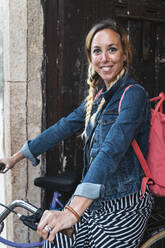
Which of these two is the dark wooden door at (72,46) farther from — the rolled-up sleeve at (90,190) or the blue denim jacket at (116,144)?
the rolled-up sleeve at (90,190)

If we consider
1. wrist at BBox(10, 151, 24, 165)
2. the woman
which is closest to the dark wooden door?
wrist at BBox(10, 151, 24, 165)

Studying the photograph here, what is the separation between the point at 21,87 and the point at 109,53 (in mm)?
1059

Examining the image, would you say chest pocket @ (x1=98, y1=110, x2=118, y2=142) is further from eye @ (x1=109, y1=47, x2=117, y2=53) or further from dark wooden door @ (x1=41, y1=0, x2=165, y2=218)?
dark wooden door @ (x1=41, y1=0, x2=165, y2=218)

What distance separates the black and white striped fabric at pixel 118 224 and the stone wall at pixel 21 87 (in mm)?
1012

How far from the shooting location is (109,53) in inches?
67.6

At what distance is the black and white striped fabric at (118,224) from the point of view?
1.63 meters

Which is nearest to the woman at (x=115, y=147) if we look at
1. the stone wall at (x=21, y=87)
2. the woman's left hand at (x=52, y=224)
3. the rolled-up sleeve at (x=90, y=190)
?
the rolled-up sleeve at (x=90, y=190)

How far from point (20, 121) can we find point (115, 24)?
4.16 ft

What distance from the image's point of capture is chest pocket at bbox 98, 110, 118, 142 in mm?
1646

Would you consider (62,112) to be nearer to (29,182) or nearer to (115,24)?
(29,182)

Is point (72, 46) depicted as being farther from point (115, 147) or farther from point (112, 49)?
point (115, 147)

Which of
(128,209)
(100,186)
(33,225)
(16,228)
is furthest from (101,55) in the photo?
(16,228)

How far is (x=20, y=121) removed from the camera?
2539 mm

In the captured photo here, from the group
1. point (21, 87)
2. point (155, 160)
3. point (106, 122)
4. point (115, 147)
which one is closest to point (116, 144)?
point (115, 147)
